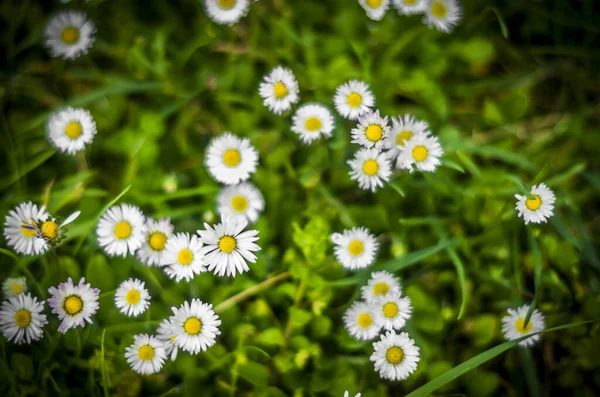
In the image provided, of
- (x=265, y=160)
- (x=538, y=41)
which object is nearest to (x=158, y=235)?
(x=265, y=160)

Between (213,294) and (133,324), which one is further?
(213,294)

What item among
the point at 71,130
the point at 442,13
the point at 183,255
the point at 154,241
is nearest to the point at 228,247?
the point at 183,255

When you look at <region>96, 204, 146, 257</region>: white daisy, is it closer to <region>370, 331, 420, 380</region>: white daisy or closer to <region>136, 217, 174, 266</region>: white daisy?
<region>136, 217, 174, 266</region>: white daisy

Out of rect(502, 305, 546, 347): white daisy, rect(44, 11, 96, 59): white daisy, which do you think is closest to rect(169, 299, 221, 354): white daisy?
rect(502, 305, 546, 347): white daisy

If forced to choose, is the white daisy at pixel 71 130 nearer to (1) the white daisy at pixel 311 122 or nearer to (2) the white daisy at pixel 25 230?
(2) the white daisy at pixel 25 230

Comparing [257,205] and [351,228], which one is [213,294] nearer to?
[257,205]

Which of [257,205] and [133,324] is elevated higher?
[257,205]
